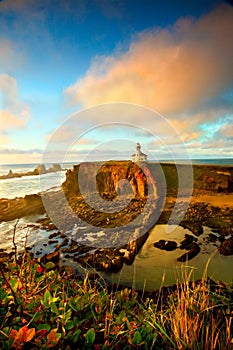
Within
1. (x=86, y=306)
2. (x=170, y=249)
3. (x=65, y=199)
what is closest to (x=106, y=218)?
(x=65, y=199)

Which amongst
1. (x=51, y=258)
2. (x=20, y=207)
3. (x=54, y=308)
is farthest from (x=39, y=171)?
(x=54, y=308)

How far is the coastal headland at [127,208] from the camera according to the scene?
2732 mm

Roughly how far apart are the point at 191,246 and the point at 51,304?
2055mm

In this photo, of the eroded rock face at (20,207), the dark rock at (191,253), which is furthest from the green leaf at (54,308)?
the eroded rock face at (20,207)

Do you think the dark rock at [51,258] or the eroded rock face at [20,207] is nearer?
the dark rock at [51,258]

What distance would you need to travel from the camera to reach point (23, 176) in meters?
3.30

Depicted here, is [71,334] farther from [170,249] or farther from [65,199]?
[65,199]

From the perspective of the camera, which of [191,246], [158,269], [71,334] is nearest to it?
[71,334]

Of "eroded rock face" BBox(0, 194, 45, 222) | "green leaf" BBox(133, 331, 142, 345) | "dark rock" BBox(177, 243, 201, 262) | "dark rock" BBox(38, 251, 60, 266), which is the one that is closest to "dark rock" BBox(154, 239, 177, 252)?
"dark rock" BBox(177, 243, 201, 262)

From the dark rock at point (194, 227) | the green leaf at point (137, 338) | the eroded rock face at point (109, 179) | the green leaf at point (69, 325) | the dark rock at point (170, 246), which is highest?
the eroded rock face at point (109, 179)

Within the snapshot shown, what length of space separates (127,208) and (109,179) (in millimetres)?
513

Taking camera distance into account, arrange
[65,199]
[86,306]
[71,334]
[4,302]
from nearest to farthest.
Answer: [71,334] → [4,302] → [86,306] → [65,199]

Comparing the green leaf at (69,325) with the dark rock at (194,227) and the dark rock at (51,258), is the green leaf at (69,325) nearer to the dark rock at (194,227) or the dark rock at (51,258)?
the dark rock at (51,258)

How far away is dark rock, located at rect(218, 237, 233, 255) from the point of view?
256 centimetres
